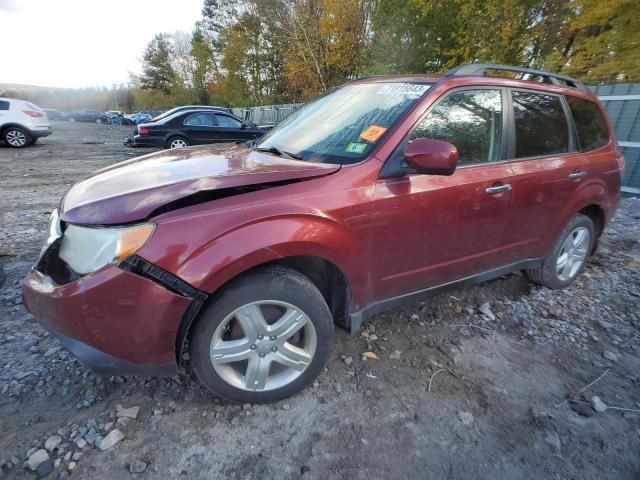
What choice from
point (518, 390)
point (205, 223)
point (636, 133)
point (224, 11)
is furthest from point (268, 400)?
point (224, 11)

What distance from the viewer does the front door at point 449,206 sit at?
202 cm

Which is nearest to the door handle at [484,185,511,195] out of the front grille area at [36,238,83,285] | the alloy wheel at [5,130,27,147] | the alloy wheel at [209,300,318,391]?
the alloy wheel at [209,300,318,391]

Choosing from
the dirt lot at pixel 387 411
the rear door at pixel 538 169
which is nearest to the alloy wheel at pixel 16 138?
the dirt lot at pixel 387 411

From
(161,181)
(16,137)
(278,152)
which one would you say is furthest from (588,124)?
(16,137)

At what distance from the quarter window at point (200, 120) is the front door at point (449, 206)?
1023cm

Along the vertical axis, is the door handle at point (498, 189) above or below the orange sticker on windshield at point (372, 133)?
below

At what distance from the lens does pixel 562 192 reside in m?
2.73

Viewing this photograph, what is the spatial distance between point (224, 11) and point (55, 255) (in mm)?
46907

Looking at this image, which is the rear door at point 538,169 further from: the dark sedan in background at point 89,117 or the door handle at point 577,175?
the dark sedan in background at point 89,117

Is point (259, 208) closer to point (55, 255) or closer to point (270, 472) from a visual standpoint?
point (55, 255)

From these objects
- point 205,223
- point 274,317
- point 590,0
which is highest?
point 590,0

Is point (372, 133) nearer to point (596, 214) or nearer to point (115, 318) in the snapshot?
point (115, 318)

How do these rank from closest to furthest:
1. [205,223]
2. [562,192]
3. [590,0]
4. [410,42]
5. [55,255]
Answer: [205,223] < [55,255] < [562,192] < [590,0] < [410,42]

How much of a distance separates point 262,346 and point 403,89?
180cm
